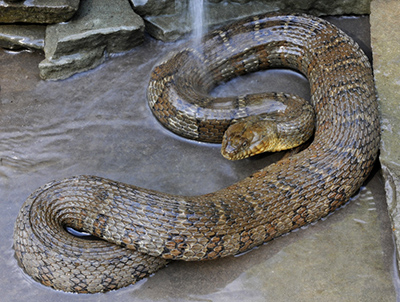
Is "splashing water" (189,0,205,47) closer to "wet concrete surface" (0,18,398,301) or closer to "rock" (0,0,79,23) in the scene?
"wet concrete surface" (0,18,398,301)

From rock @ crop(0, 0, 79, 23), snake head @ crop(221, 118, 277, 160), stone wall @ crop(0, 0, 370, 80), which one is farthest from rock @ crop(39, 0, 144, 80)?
snake head @ crop(221, 118, 277, 160)

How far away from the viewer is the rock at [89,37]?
22.5 feet

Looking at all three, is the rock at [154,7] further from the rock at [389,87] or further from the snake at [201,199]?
the rock at [389,87]

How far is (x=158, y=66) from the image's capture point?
6.80 m

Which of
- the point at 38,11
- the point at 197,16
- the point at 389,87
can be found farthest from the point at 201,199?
the point at 38,11

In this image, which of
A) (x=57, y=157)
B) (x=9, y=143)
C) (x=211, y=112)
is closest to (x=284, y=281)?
(x=211, y=112)

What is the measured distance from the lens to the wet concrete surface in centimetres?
495

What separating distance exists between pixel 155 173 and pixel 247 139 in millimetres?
1168

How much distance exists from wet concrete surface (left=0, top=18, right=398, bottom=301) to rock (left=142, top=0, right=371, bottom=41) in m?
0.20

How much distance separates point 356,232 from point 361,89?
1810mm

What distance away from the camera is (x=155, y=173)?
600 centimetres

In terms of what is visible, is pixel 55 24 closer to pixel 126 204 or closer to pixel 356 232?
pixel 126 204

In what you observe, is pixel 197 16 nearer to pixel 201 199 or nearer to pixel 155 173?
pixel 155 173


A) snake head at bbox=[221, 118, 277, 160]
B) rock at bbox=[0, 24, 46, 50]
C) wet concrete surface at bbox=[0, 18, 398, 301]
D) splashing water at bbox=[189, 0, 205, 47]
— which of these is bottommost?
wet concrete surface at bbox=[0, 18, 398, 301]
